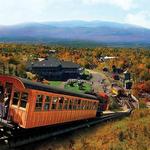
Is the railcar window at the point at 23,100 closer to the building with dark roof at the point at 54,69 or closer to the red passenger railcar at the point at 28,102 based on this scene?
the red passenger railcar at the point at 28,102

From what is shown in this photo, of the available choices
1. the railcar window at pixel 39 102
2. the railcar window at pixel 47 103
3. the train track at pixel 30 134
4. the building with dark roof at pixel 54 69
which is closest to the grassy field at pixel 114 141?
the train track at pixel 30 134

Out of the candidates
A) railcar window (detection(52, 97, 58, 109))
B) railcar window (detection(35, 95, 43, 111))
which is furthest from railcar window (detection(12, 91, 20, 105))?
railcar window (detection(52, 97, 58, 109))

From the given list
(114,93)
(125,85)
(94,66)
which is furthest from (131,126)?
(94,66)

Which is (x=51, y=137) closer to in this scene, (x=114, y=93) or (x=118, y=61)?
(x=114, y=93)

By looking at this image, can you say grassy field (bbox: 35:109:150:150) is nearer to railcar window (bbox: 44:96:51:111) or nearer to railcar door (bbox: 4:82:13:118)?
railcar window (bbox: 44:96:51:111)

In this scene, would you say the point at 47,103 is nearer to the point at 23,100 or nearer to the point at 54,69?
the point at 23,100

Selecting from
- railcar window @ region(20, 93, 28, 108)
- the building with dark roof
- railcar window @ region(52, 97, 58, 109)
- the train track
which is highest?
railcar window @ region(20, 93, 28, 108)

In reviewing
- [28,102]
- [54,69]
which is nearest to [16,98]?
[28,102]

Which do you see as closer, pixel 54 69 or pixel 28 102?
pixel 28 102

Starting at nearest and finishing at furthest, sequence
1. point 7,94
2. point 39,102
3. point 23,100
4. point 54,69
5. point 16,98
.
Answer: point 23,100, point 16,98, point 7,94, point 39,102, point 54,69
